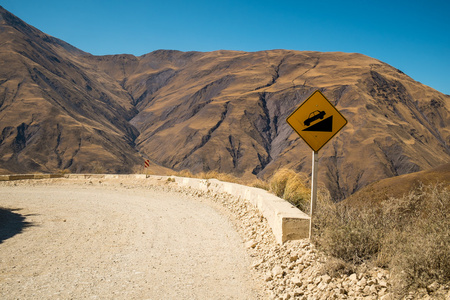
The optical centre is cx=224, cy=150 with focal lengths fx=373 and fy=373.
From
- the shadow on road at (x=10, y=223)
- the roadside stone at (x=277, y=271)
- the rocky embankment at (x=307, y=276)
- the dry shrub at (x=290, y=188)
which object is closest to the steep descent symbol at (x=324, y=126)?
the rocky embankment at (x=307, y=276)

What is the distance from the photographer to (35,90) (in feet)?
252

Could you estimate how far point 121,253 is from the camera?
23.8ft

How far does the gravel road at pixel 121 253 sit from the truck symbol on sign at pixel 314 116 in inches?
112

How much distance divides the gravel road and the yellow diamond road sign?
264 centimetres

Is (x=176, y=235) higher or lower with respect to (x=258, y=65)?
lower

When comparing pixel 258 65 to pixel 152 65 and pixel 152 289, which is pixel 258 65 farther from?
pixel 152 289

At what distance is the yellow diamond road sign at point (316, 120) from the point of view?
6.62m

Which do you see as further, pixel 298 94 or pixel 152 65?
pixel 152 65

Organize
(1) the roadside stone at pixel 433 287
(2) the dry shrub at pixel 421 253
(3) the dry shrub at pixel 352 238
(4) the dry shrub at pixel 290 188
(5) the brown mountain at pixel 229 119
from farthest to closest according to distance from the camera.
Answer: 1. (5) the brown mountain at pixel 229 119
2. (4) the dry shrub at pixel 290 188
3. (3) the dry shrub at pixel 352 238
4. (2) the dry shrub at pixel 421 253
5. (1) the roadside stone at pixel 433 287

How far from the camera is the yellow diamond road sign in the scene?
6625 mm

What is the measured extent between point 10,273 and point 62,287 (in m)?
1.19

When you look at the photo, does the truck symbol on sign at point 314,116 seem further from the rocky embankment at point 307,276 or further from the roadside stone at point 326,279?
the roadside stone at point 326,279

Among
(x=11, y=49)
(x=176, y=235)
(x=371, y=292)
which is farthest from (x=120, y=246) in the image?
(x=11, y=49)

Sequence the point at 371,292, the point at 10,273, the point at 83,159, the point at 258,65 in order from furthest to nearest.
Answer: the point at 258,65, the point at 83,159, the point at 10,273, the point at 371,292
